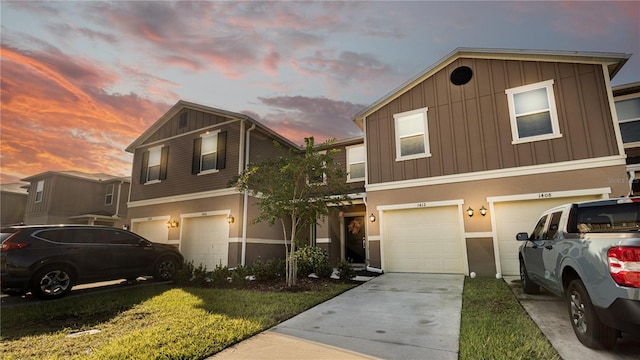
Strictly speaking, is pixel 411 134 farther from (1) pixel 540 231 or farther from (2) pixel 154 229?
(2) pixel 154 229

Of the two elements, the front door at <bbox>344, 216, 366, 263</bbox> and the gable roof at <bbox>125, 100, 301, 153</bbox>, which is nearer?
the gable roof at <bbox>125, 100, 301, 153</bbox>

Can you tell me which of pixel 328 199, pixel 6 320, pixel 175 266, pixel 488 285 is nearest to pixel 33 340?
pixel 6 320

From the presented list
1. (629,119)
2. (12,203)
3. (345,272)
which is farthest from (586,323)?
(12,203)

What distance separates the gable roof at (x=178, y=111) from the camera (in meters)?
13.2

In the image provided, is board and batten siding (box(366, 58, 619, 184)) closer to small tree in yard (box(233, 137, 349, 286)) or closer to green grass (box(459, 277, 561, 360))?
small tree in yard (box(233, 137, 349, 286))

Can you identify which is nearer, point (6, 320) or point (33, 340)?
point (33, 340)

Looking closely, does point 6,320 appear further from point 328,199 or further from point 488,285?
point 488,285

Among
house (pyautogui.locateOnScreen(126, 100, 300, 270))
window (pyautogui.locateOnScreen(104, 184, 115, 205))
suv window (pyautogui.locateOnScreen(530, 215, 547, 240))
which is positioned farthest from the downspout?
window (pyautogui.locateOnScreen(104, 184, 115, 205))

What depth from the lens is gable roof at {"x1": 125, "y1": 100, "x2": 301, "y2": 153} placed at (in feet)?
43.3

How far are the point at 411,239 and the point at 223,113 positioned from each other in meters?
9.33

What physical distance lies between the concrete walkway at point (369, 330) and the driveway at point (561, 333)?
3.67 feet

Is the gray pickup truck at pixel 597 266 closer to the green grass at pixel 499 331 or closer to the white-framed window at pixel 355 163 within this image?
the green grass at pixel 499 331

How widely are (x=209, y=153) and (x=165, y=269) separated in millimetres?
5740

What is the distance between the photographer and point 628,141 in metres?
10.4
